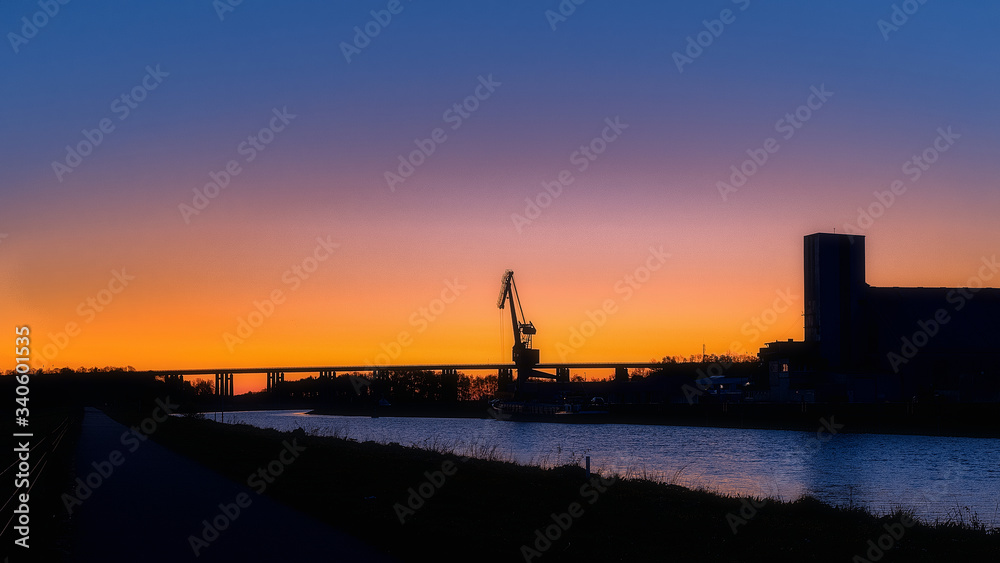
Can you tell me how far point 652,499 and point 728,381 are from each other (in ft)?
408

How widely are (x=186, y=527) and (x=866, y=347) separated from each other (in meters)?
102

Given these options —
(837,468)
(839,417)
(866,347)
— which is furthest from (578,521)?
(866,347)

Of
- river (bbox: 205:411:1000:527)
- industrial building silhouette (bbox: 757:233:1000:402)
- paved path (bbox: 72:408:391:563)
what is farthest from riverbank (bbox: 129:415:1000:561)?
industrial building silhouette (bbox: 757:233:1000:402)

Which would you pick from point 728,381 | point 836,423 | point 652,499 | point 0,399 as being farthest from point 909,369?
point 0,399

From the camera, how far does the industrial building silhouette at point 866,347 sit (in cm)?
10000

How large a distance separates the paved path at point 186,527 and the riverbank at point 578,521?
28.4 inches

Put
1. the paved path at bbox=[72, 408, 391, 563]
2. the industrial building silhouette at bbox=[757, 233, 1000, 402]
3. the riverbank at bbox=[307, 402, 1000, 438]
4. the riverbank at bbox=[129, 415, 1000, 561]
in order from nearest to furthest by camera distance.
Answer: the paved path at bbox=[72, 408, 391, 563]
the riverbank at bbox=[129, 415, 1000, 561]
the riverbank at bbox=[307, 402, 1000, 438]
the industrial building silhouette at bbox=[757, 233, 1000, 402]

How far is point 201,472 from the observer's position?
25766 millimetres

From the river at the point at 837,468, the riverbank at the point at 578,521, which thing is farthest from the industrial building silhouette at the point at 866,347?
the riverbank at the point at 578,521

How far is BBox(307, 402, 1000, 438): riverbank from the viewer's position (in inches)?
3059

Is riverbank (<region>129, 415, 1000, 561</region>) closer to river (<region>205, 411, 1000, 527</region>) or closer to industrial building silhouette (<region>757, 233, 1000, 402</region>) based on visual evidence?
river (<region>205, 411, 1000, 527</region>)

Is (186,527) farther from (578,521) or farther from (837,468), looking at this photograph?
(837,468)

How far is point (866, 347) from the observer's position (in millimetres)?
105688

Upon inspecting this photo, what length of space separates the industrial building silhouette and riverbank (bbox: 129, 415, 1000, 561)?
82.9 metres
